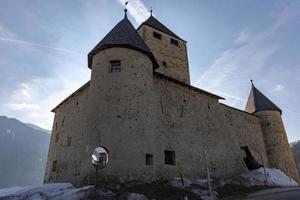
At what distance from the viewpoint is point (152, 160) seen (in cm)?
1310

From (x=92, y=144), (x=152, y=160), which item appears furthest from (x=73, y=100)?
(x=152, y=160)

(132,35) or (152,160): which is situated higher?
(132,35)

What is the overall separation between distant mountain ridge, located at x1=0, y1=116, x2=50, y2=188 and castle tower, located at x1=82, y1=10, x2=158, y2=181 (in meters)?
120

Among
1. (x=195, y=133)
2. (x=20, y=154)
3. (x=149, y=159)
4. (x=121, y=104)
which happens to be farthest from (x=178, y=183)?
(x=20, y=154)

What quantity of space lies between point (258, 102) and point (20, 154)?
144 metres

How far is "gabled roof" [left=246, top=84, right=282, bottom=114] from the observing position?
1062 inches

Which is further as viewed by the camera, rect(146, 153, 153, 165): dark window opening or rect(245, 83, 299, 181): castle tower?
rect(245, 83, 299, 181): castle tower

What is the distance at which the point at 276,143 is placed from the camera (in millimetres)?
25078

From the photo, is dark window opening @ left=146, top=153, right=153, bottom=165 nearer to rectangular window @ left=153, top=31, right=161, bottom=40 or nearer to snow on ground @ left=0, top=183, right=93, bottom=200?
snow on ground @ left=0, top=183, right=93, bottom=200

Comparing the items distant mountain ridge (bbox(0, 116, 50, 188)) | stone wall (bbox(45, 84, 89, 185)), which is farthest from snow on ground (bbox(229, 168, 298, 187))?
distant mountain ridge (bbox(0, 116, 50, 188))

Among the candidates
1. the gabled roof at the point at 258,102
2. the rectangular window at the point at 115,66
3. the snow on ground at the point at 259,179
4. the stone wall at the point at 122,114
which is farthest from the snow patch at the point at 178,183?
the gabled roof at the point at 258,102

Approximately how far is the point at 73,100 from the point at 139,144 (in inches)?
361

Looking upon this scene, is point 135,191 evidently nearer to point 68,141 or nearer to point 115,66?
point 115,66

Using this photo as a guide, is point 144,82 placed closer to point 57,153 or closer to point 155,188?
point 155,188
